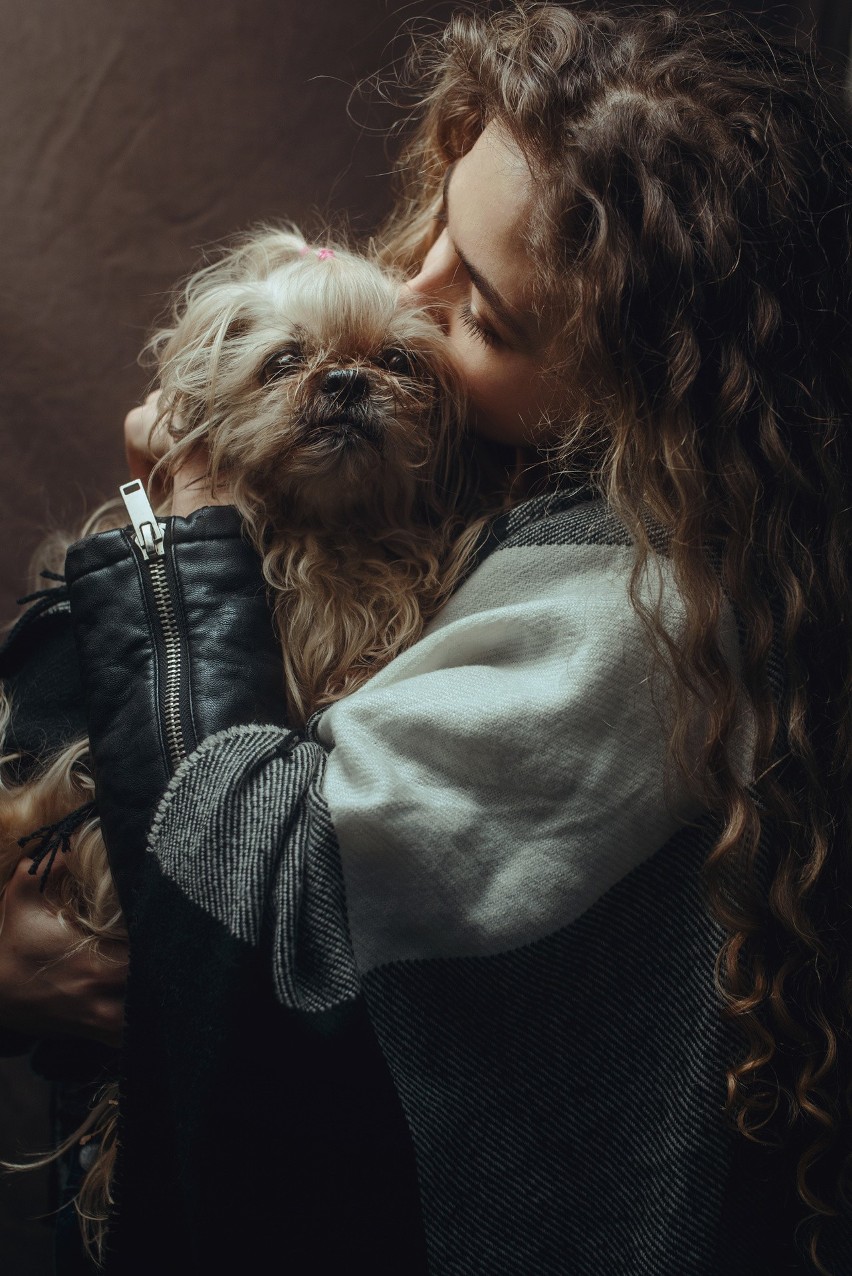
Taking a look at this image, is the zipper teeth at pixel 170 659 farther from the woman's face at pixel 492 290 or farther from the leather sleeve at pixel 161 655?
the woman's face at pixel 492 290

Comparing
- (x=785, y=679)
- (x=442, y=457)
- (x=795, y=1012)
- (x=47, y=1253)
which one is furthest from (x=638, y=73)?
(x=47, y=1253)

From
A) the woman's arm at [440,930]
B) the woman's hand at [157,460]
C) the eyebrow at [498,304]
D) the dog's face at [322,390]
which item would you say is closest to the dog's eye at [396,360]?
the dog's face at [322,390]

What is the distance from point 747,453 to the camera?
780mm

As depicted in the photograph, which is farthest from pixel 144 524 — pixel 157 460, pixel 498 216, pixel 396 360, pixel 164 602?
pixel 498 216

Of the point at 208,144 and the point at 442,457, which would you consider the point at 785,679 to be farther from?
the point at 208,144

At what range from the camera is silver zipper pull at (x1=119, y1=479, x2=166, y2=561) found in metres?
0.90

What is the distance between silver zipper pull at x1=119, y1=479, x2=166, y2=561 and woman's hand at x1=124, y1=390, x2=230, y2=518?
4 cm

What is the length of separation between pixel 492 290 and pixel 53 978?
0.79m

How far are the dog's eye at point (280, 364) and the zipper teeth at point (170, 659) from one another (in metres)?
0.23

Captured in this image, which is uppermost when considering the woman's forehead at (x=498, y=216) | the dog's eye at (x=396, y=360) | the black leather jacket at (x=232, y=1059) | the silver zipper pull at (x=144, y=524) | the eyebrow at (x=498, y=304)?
the woman's forehead at (x=498, y=216)

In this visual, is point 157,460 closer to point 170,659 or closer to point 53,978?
point 170,659

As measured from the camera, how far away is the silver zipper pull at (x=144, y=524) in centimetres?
90

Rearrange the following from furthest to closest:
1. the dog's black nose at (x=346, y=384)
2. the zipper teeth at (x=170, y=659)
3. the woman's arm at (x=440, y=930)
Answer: the dog's black nose at (x=346, y=384)
the zipper teeth at (x=170, y=659)
the woman's arm at (x=440, y=930)

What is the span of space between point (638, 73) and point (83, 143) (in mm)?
749
